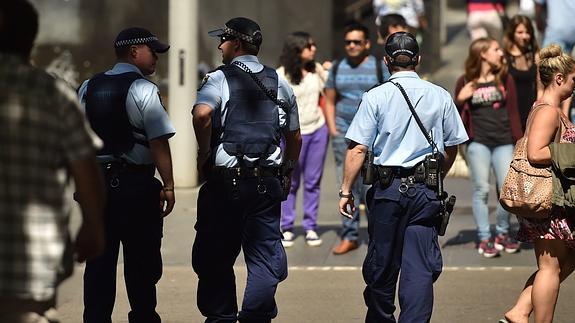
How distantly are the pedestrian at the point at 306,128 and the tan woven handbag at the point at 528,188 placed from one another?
381 centimetres

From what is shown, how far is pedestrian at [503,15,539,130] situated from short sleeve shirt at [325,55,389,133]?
1.06 metres

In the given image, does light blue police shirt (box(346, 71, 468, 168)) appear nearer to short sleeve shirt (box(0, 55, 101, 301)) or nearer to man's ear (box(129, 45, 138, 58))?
man's ear (box(129, 45, 138, 58))

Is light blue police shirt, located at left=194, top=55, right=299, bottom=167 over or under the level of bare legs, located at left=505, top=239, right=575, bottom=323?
over

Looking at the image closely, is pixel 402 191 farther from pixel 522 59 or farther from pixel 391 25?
pixel 522 59

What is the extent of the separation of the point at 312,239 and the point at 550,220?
3.95 metres

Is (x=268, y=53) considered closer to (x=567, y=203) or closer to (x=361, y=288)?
(x=361, y=288)

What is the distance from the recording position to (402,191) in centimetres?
685

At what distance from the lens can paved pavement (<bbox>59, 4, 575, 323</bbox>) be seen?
8.25m

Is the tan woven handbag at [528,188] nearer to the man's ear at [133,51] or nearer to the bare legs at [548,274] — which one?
the bare legs at [548,274]

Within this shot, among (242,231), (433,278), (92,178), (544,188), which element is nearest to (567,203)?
(544,188)

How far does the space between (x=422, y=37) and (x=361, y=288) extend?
29.9 ft

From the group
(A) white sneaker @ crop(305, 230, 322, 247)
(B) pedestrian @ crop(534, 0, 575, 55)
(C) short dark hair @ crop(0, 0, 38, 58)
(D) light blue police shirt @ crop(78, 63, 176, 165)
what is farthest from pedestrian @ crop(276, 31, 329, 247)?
(C) short dark hair @ crop(0, 0, 38, 58)

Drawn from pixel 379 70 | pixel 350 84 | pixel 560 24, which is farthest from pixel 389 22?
pixel 560 24

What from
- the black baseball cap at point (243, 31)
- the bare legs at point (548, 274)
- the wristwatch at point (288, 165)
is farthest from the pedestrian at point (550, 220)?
the black baseball cap at point (243, 31)
